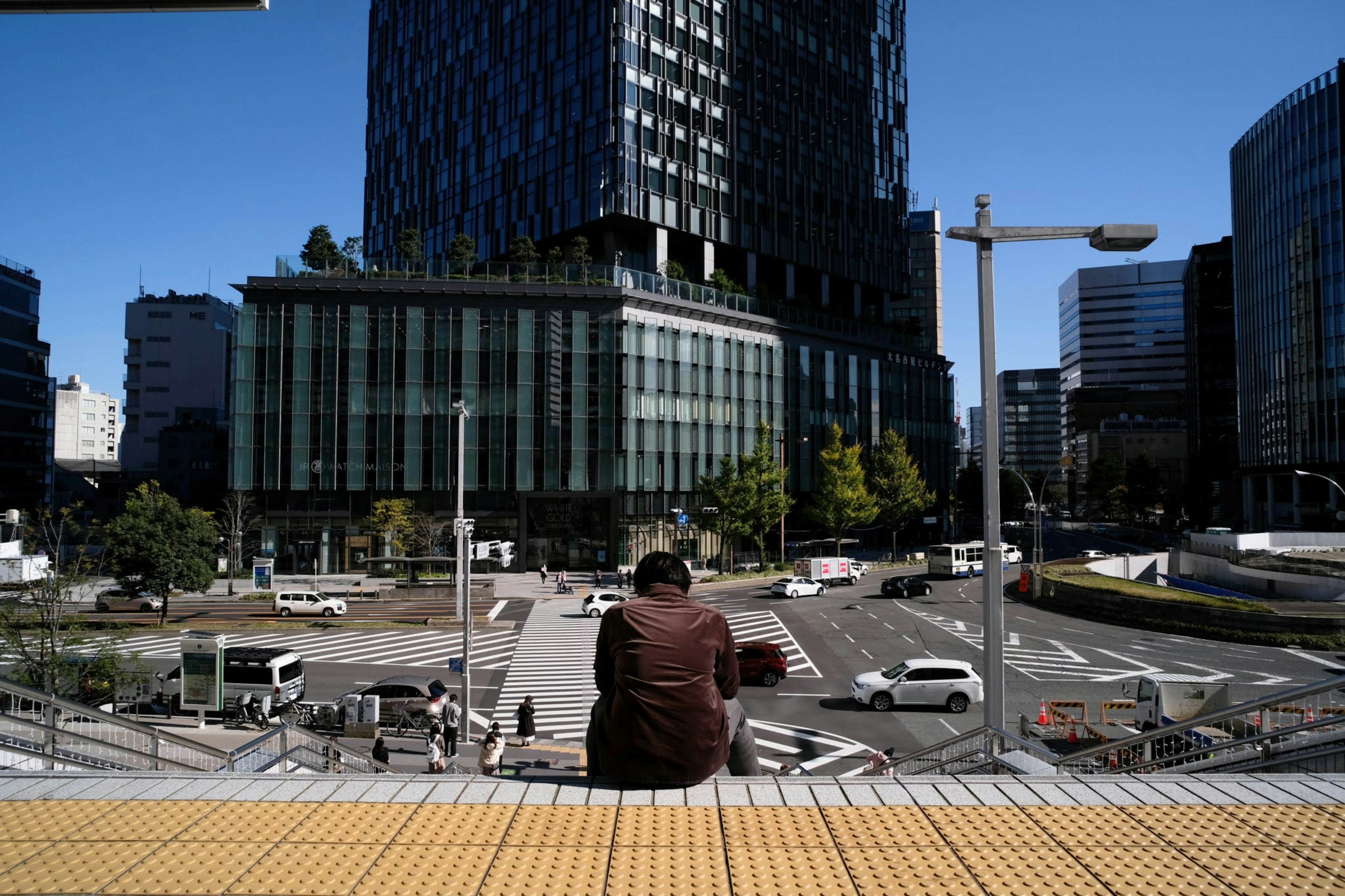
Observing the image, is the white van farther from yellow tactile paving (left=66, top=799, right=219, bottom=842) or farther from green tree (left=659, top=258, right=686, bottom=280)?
green tree (left=659, top=258, right=686, bottom=280)

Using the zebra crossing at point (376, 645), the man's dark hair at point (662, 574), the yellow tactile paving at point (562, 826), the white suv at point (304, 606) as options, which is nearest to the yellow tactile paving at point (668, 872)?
the yellow tactile paving at point (562, 826)

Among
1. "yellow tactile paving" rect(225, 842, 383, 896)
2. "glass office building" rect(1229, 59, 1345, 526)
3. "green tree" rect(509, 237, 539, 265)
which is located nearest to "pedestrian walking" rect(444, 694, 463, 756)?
"yellow tactile paving" rect(225, 842, 383, 896)

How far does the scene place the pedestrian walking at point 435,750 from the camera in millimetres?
15656

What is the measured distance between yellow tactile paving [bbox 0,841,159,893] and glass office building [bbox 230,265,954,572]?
5004 cm

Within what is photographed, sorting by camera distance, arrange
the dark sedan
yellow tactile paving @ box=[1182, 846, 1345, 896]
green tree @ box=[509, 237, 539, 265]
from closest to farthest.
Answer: yellow tactile paving @ box=[1182, 846, 1345, 896], the dark sedan, green tree @ box=[509, 237, 539, 265]

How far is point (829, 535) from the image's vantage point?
66.0 metres

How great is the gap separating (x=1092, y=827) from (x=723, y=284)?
5967cm

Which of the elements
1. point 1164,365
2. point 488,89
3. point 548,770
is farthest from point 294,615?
point 1164,365

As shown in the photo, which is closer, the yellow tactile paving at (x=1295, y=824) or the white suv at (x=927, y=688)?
the yellow tactile paving at (x=1295, y=824)

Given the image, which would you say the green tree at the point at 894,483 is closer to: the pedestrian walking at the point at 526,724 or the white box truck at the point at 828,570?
the white box truck at the point at 828,570

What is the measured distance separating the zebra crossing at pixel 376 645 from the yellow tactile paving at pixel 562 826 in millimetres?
23936

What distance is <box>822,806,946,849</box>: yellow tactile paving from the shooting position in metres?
5.12

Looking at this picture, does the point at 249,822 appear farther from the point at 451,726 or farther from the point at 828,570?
the point at 828,570

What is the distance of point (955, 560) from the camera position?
5328 cm
